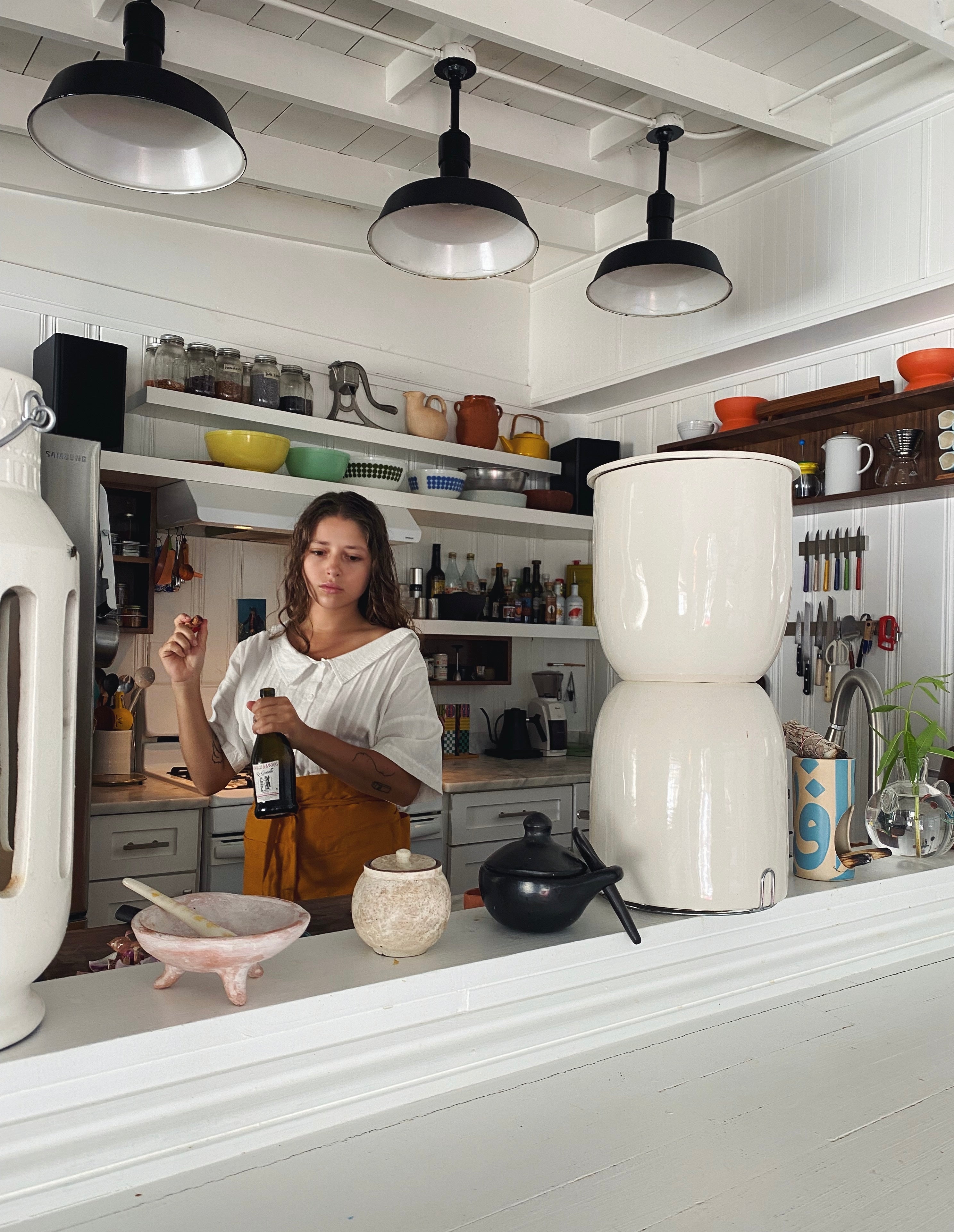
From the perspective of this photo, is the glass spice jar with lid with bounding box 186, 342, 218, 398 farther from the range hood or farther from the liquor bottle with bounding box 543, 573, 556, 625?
the liquor bottle with bounding box 543, 573, 556, 625

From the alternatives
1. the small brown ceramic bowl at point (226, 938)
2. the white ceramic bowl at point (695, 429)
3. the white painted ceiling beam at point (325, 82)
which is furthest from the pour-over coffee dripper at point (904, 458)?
the small brown ceramic bowl at point (226, 938)

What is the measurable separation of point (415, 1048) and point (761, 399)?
340cm

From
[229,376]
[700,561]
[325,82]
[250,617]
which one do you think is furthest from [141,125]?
[250,617]

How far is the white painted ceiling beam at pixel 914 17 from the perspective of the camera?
2.38 metres

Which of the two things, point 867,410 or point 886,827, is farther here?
point 867,410

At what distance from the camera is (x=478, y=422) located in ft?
14.3

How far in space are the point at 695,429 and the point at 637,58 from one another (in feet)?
4.93

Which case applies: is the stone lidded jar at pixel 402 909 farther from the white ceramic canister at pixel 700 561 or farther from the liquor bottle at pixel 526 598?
the liquor bottle at pixel 526 598

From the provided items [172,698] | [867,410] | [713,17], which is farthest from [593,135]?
[172,698]

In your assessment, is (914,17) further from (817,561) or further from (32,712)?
(32,712)

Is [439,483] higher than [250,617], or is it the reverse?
[439,483]

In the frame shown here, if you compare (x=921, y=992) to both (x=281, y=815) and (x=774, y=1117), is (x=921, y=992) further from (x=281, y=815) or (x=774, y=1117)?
(x=281, y=815)

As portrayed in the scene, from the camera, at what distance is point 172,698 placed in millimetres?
3807

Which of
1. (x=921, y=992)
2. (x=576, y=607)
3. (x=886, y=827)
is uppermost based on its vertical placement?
(x=576, y=607)
